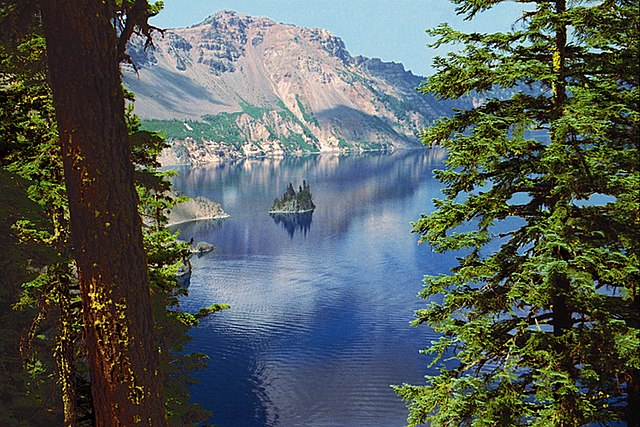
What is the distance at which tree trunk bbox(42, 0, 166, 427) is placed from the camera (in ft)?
17.6

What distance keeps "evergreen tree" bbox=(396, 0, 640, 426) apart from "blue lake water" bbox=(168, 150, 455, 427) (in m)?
30.7

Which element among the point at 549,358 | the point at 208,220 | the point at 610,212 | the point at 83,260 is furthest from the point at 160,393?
the point at 208,220

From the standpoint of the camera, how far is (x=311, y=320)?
194 feet

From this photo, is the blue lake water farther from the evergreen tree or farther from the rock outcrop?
the evergreen tree

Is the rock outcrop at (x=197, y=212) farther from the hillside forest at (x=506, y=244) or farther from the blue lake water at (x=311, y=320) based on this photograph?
the hillside forest at (x=506, y=244)

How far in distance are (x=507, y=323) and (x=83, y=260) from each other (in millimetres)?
7343

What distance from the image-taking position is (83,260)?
5527mm

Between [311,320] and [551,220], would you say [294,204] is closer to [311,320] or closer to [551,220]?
[311,320]

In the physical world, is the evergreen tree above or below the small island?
above

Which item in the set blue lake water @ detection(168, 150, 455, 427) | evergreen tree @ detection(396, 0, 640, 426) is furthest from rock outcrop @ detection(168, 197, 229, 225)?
evergreen tree @ detection(396, 0, 640, 426)

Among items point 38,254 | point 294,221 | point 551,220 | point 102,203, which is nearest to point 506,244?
point 551,220

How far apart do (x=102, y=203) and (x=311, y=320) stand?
5480 cm

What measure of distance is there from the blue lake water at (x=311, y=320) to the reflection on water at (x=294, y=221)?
647mm

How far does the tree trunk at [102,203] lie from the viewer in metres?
5.36
